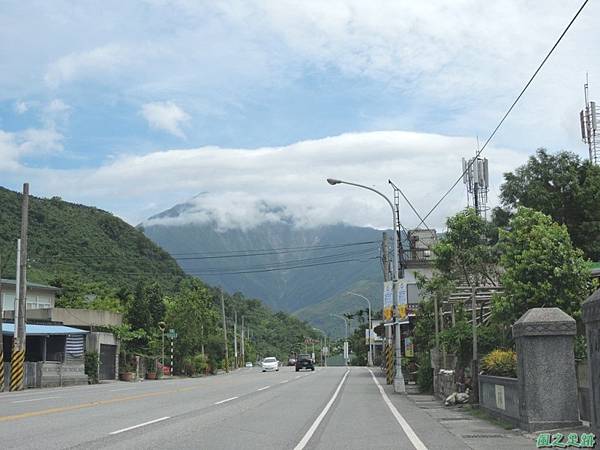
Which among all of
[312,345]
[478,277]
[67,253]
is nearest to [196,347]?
[67,253]

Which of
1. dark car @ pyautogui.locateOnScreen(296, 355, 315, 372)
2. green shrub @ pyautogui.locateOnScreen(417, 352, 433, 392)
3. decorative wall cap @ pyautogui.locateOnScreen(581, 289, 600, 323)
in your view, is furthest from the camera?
dark car @ pyautogui.locateOnScreen(296, 355, 315, 372)

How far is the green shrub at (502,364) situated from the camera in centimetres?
1656

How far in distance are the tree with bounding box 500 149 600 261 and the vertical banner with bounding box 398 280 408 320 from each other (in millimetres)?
12103

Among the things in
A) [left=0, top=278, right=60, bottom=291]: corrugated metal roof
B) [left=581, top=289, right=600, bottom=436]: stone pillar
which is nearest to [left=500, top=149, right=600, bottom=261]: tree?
[left=581, top=289, right=600, bottom=436]: stone pillar

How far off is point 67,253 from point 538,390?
68.0m

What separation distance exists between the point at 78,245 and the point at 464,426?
219 ft

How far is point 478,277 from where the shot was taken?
3073 cm

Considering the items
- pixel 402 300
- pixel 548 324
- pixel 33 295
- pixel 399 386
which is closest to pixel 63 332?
pixel 33 295

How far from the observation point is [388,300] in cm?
3366

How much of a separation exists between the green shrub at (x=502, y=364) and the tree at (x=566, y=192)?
78.1 ft

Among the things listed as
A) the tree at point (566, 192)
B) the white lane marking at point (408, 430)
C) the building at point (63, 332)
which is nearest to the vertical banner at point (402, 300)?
the white lane marking at point (408, 430)

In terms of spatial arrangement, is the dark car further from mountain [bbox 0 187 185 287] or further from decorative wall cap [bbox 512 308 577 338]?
decorative wall cap [bbox 512 308 577 338]

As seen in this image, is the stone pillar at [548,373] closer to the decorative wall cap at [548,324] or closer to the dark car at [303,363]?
the decorative wall cap at [548,324]

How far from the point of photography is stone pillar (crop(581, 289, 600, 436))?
8430mm
